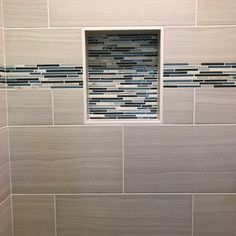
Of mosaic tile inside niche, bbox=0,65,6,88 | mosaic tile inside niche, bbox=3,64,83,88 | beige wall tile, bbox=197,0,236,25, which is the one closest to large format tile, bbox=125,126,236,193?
mosaic tile inside niche, bbox=3,64,83,88

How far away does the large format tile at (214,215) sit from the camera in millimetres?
1226

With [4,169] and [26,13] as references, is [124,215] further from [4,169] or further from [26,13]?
[26,13]

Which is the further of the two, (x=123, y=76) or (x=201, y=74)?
(x=123, y=76)

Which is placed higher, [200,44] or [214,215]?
[200,44]

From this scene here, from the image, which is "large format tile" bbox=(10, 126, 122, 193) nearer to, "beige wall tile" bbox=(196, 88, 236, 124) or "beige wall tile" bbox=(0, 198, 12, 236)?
"beige wall tile" bbox=(0, 198, 12, 236)

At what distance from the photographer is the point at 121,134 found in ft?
3.96

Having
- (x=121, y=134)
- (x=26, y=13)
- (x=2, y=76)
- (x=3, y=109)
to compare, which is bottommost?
(x=121, y=134)

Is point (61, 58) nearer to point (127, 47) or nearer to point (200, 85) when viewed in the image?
point (127, 47)

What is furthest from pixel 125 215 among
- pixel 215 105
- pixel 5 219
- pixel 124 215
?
pixel 215 105

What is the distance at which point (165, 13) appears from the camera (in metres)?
1.15

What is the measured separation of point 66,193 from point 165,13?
95 cm

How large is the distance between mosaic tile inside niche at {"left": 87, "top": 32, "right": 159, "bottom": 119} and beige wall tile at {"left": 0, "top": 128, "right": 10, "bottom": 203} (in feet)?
1.34

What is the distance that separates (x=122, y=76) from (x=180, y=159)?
49cm

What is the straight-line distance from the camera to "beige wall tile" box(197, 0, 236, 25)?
114 centimetres
